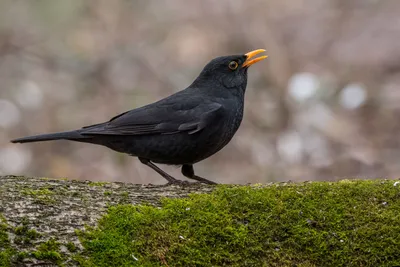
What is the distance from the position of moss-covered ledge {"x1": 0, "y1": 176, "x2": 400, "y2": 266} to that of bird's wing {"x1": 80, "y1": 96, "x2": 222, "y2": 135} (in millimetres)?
1362

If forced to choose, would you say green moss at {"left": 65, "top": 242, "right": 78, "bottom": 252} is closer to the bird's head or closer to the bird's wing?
the bird's wing

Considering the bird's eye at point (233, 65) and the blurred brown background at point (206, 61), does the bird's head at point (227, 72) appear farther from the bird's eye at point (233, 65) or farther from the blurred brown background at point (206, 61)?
the blurred brown background at point (206, 61)

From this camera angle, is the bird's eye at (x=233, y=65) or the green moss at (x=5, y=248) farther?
the bird's eye at (x=233, y=65)

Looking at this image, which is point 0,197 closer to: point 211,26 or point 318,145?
point 318,145

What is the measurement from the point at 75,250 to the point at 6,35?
9823 millimetres

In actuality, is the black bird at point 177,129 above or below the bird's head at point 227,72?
below

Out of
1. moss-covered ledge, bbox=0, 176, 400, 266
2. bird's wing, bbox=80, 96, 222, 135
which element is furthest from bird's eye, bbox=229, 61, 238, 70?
moss-covered ledge, bbox=0, 176, 400, 266

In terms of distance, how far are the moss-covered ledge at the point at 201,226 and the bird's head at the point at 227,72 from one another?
189cm

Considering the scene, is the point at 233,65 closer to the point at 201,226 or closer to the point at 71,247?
the point at 201,226

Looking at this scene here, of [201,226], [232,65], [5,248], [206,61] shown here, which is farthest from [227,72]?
[206,61]

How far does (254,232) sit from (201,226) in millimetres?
249

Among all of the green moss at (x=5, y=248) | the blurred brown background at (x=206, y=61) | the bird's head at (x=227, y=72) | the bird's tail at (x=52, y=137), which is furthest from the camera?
the blurred brown background at (x=206, y=61)

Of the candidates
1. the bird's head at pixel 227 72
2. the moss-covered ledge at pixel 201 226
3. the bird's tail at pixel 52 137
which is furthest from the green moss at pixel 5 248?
the bird's head at pixel 227 72

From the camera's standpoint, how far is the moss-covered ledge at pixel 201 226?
300 centimetres
